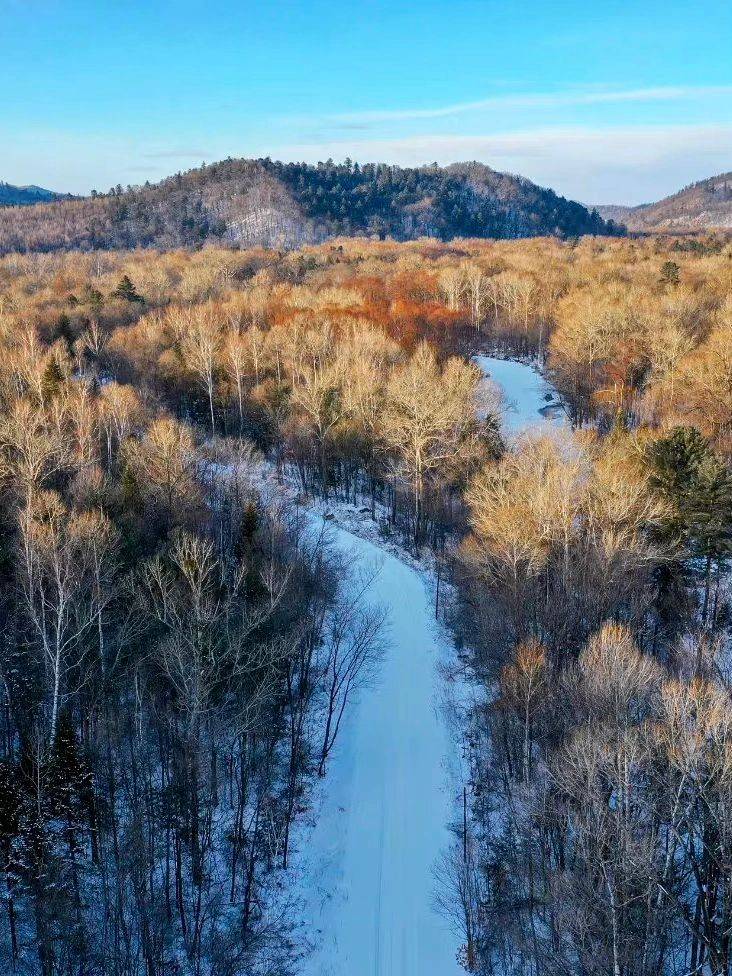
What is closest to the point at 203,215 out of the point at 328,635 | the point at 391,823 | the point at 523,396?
the point at 523,396

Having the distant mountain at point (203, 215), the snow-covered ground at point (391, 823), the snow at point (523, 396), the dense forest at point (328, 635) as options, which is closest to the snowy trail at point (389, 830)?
the snow-covered ground at point (391, 823)

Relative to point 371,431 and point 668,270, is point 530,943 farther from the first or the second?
point 668,270

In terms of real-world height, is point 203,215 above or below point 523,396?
above

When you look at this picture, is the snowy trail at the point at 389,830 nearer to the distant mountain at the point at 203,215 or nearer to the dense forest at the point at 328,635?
the dense forest at the point at 328,635

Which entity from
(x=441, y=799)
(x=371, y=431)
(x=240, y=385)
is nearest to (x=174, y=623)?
(x=441, y=799)

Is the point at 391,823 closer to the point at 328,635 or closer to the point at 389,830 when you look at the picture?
the point at 389,830

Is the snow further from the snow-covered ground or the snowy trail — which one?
the snowy trail
